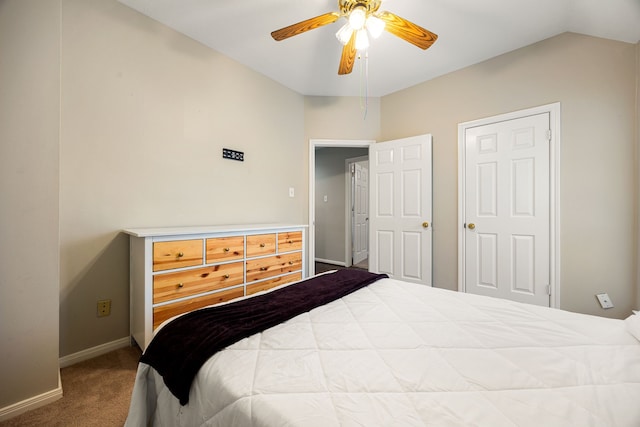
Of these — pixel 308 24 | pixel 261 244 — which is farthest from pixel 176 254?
pixel 308 24

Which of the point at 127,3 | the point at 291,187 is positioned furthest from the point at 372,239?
the point at 127,3

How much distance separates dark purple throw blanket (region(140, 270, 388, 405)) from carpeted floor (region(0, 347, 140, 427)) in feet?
2.40

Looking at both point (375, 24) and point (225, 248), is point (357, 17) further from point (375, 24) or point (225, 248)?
point (225, 248)

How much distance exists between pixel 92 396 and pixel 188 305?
62cm

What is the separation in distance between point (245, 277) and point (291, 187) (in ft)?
4.88

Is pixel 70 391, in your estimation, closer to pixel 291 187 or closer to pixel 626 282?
pixel 291 187

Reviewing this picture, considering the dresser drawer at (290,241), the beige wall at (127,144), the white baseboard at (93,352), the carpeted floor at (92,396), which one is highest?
the beige wall at (127,144)

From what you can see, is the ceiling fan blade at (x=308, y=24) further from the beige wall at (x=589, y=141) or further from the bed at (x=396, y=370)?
the beige wall at (x=589, y=141)

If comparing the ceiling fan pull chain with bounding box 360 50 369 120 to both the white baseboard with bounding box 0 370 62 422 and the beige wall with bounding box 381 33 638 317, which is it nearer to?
→ the beige wall with bounding box 381 33 638 317

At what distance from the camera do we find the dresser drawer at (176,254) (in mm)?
1625

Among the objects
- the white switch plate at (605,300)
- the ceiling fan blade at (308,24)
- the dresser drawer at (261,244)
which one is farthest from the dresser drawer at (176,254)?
the white switch plate at (605,300)

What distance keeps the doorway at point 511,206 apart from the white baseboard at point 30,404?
3250 mm

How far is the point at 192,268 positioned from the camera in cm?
177

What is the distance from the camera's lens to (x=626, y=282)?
1.97 metres
